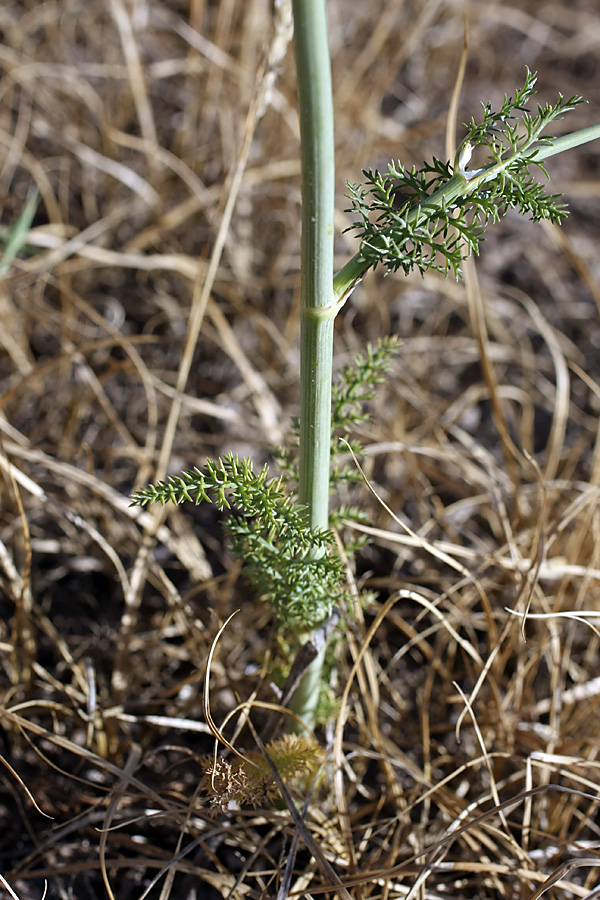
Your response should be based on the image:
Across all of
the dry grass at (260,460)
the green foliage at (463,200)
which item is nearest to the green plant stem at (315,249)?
the green foliage at (463,200)

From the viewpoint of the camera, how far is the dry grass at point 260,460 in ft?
2.70

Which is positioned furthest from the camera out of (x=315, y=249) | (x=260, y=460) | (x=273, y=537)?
(x=260, y=460)

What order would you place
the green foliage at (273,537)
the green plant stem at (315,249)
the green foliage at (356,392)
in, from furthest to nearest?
the green foliage at (356,392), the green foliage at (273,537), the green plant stem at (315,249)

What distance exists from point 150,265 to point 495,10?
4.31 ft

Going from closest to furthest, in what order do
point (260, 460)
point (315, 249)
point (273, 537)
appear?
point (315, 249) → point (273, 537) → point (260, 460)

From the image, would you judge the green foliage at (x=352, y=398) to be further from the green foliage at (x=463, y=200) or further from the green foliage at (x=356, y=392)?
the green foliage at (x=463, y=200)

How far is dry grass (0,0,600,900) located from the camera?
82 cm

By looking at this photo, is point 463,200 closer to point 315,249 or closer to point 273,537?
point 315,249

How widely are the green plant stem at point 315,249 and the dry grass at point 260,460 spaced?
0.78ft

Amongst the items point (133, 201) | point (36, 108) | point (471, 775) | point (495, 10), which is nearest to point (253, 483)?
point (471, 775)

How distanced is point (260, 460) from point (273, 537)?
2.18ft

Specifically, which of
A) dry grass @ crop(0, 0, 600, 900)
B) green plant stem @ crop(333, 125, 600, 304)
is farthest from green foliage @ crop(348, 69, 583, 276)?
dry grass @ crop(0, 0, 600, 900)

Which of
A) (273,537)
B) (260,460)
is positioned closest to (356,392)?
(273,537)

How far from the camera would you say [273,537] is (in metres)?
0.67
